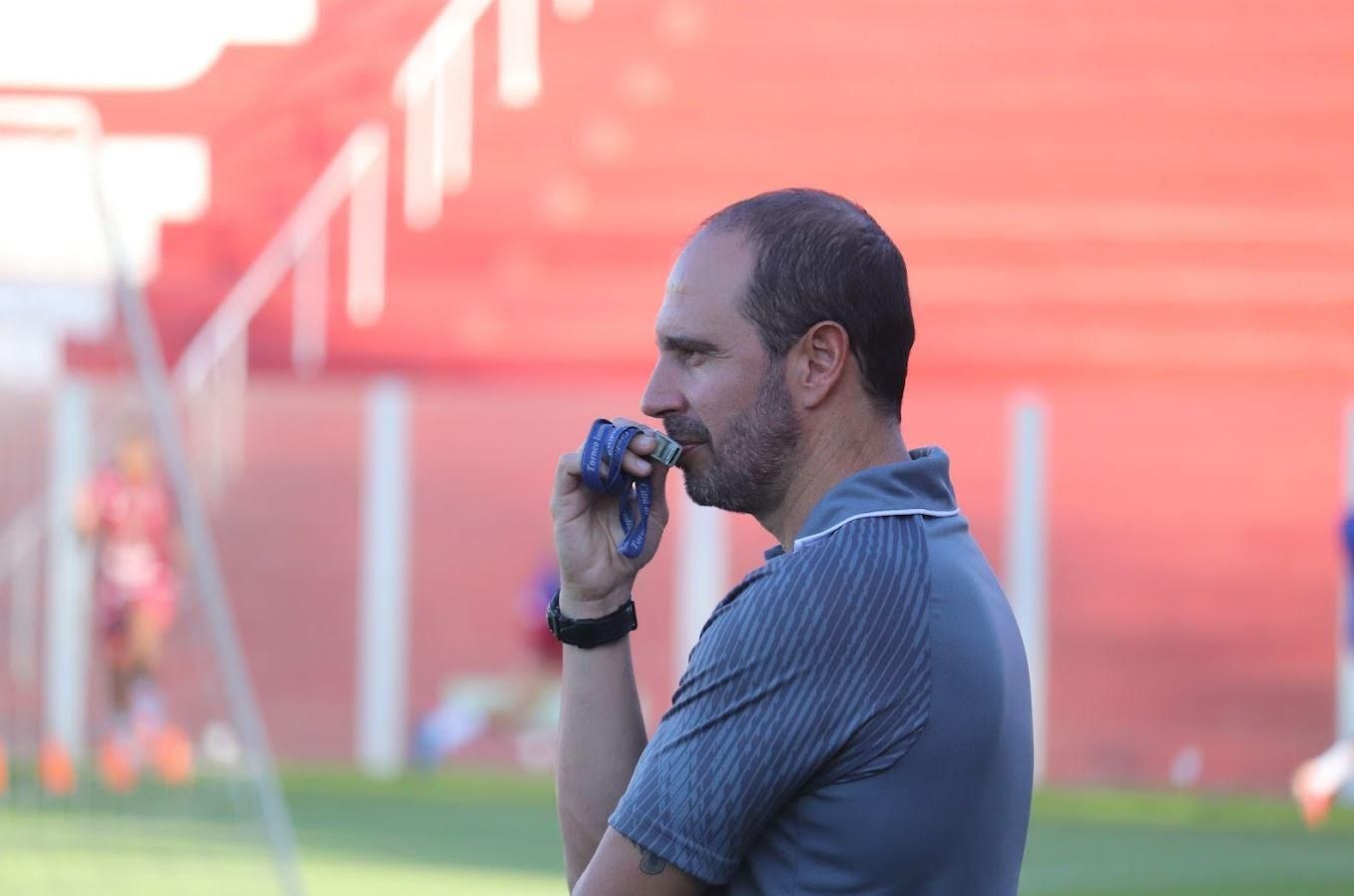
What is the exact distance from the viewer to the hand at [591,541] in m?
1.57

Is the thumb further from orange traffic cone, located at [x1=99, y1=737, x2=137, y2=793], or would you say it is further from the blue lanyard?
orange traffic cone, located at [x1=99, y1=737, x2=137, y2=793]

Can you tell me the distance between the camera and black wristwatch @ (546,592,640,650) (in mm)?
1561

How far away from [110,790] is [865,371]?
7.25 m

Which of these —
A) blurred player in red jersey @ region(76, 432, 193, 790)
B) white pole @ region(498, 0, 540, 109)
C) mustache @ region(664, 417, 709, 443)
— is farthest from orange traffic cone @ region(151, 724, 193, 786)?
mustache @ region(664, 417, 709, 443)

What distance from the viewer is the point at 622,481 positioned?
1580mm

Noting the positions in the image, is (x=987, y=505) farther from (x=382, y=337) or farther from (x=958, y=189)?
(x=382, y=337)

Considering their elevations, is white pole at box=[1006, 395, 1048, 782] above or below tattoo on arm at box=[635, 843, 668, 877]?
below

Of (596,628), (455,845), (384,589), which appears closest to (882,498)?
(596,628)

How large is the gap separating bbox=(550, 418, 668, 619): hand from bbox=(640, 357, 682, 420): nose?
7 centimetres

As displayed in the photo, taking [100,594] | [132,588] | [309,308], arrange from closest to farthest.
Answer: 1. [132,588]
2. [100,594]
3. [309,308]

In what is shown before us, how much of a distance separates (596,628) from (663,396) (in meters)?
0.18

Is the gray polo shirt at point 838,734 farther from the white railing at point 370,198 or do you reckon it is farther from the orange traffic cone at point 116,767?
the white railing at point 370,198

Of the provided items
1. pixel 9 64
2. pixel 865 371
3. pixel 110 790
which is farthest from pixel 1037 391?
pixel 865 371

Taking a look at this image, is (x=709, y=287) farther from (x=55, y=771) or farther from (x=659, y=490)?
(x=55, y=771)
